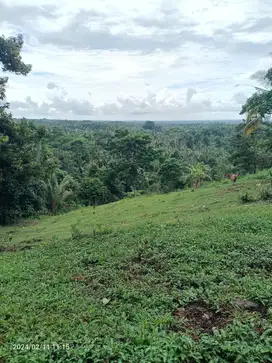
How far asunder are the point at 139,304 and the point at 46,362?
5.26 ft

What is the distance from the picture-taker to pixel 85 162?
39.7 meters

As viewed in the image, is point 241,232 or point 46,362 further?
point 241,232

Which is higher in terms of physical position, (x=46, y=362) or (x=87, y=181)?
(x=46, y=362)

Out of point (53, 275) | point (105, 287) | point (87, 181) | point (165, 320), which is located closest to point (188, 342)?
point (165, 320)

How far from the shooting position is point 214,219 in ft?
30.1

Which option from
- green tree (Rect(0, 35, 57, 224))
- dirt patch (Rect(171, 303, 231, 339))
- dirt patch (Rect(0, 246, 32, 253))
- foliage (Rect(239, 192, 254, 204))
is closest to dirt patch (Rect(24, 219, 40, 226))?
green tree (Rect(0, 35, 57, 224))

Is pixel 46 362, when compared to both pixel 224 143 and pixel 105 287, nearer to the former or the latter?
pixel 105 287

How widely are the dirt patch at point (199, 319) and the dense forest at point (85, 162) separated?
8.07m

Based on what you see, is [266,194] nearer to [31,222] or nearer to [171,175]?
[31,222]

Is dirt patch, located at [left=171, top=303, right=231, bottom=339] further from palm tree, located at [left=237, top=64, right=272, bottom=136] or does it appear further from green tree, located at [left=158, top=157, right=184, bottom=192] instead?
green tree, located at [left=158, top=157, right=184, bottom=192]

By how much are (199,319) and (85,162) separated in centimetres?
3600

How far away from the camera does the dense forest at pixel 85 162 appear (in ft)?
50.0
